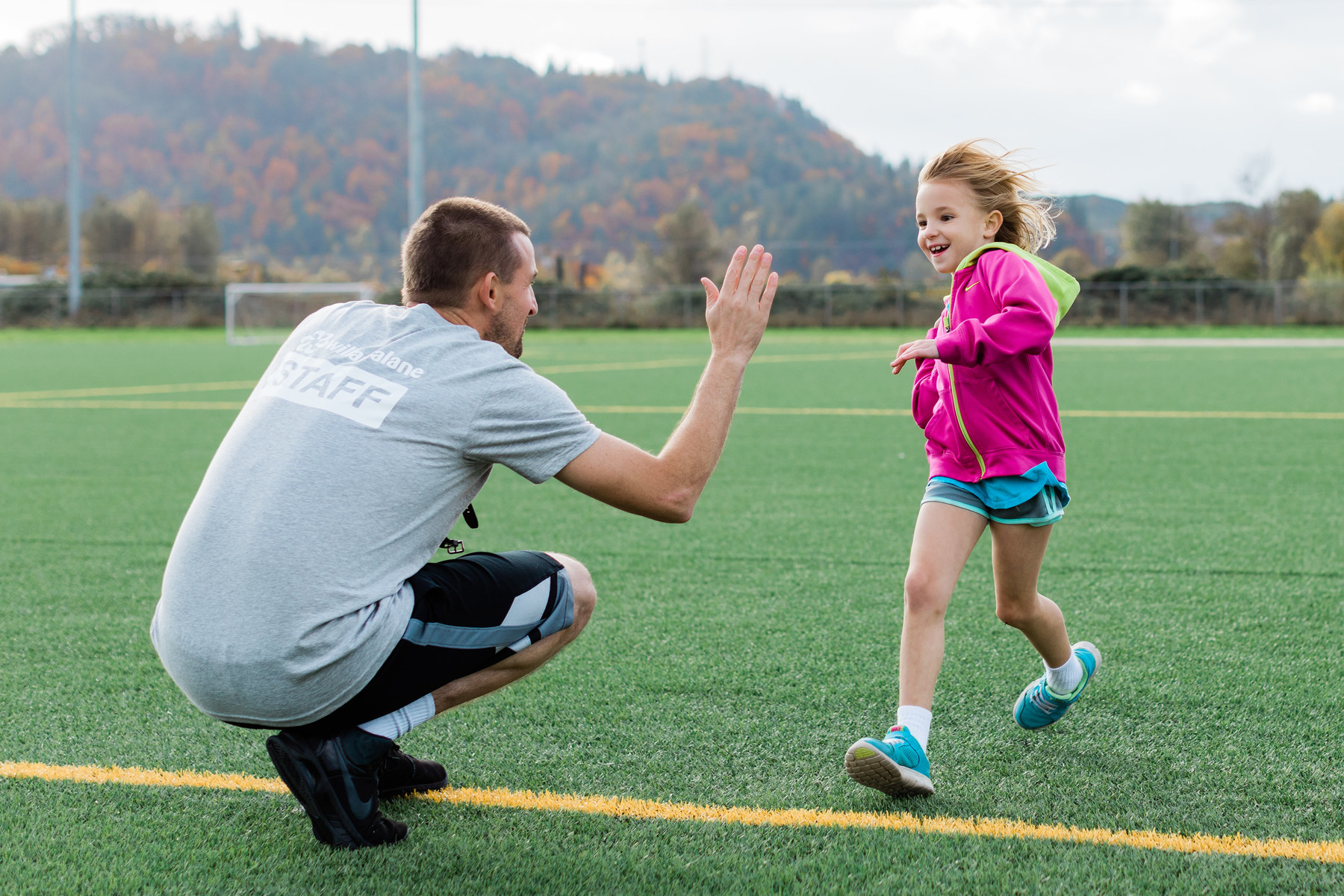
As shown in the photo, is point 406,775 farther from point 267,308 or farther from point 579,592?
point 267,308

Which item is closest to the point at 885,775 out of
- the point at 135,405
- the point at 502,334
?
the point at 502,334

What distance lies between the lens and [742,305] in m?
2.70

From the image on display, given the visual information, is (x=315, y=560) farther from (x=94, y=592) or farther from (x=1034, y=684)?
(x=94, y=592)

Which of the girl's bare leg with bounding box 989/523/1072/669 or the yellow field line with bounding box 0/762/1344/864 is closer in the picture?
the yellow field line with bounding box 0/762/1344/864

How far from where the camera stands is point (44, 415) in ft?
38.5

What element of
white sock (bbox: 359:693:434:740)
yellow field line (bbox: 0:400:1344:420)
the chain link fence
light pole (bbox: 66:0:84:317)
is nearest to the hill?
the chain link fence

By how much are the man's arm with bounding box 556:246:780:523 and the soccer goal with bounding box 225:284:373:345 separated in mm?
31623

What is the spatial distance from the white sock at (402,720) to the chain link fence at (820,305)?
40.9m

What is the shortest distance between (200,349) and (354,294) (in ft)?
50.4

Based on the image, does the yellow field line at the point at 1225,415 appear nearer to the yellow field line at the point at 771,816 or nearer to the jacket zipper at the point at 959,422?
the jacket zipper at the point at 959,422

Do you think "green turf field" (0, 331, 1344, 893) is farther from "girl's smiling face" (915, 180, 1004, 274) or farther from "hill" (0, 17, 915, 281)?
"hill" (0, 17, 915, 281)

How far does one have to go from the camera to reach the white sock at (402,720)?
2.64 metres

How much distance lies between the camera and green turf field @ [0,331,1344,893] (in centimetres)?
251

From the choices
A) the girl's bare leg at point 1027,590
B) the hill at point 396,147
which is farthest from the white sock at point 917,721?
the hill at point 396,147
